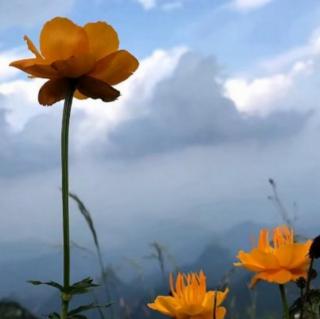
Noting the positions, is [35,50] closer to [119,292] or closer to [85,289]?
[85,289]

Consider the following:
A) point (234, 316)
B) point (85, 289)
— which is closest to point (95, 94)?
point (85, 289)

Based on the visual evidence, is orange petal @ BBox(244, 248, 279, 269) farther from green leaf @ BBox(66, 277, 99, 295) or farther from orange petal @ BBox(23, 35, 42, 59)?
orange petal @ BBox(23, 35, 42, 59)

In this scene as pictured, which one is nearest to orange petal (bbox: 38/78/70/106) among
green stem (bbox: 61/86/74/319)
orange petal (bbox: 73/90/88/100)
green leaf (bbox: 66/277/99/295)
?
orange petal (bbox: 73/90/88/100)

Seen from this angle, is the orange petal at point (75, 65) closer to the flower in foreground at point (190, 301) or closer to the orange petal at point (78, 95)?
the orange petal at point (78, 95)

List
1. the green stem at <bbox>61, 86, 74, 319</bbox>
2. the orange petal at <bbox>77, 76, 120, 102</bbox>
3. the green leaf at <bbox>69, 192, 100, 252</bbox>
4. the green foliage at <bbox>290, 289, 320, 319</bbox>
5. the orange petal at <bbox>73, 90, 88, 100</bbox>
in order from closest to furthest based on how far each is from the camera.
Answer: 1. the green stem at <bbox>61, 86, 74, 319</bbox>
2. the green foliage at <bbox>290, 289, 320, 319</bbox>
3. the orange petal at <bbox>77, 76, 120, 102</bbox>
4. the orange petal at <bbox>73, 90, 88, 100</bbox>
5. the green leaf at <bbox>69, 192, 100, 252</bbox>

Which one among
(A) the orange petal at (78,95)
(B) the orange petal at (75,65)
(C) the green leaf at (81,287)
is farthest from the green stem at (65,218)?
(A) the orange petal at (78,95)

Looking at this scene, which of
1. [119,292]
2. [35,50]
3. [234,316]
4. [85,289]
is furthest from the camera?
[119,292]

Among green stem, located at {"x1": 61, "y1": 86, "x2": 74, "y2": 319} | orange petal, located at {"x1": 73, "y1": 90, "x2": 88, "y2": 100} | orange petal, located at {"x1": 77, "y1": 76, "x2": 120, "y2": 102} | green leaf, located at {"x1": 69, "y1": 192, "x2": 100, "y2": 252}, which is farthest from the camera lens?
green leaf, located at {"x1": 69, "y1": 192, "x2": 100, "y2": 252}
